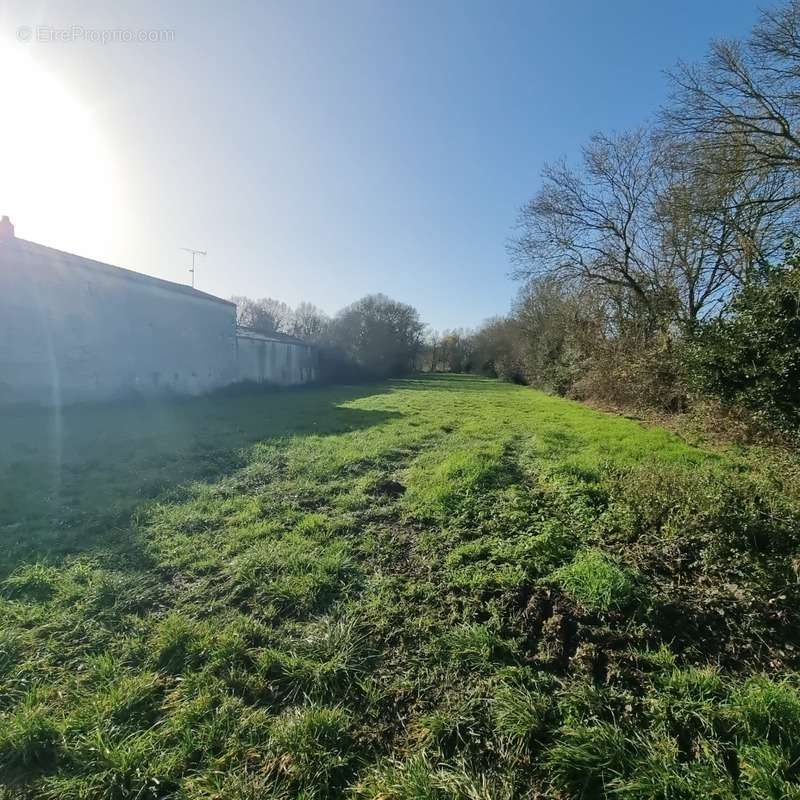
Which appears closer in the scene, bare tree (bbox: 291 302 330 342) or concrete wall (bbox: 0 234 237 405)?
concrete wall (bbox: 0 234 237 405)

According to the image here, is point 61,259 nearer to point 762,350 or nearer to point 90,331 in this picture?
point 90,331

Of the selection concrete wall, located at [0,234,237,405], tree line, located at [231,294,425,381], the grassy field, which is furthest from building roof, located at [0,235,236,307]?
tree line, located at [231,294,425,381]

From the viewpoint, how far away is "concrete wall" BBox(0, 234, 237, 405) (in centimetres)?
1295

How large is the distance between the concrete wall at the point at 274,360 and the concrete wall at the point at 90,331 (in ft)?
11.1

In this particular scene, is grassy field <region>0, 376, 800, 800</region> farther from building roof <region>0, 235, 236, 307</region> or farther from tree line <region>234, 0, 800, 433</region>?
building roof <region>0, 235, 236, 307</region>

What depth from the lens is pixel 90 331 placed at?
14.9 metres

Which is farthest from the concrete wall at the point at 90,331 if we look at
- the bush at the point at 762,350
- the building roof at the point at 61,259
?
the bush at the point at 762,350

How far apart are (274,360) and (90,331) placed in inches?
486

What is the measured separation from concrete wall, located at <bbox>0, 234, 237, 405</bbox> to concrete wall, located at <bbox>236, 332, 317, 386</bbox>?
11.1ft

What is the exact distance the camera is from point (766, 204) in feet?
28.7

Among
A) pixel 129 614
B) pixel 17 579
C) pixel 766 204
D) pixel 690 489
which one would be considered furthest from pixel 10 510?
pixel 766 204

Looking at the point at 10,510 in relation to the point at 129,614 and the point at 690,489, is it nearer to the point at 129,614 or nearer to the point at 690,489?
the point at 129,614

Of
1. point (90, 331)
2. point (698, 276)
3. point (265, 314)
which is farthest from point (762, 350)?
point (265, 314)

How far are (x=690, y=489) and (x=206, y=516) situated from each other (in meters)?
5.52
